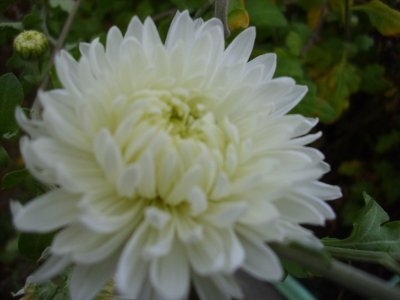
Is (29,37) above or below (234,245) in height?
above

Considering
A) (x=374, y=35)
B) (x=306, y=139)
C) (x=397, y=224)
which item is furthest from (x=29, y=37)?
(x=374, y=35)

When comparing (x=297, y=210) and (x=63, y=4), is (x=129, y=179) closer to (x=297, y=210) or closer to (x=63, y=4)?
(x=297, y=210)

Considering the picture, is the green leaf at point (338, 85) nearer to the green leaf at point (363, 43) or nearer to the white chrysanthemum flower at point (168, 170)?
the green leaf at point (363, 43)

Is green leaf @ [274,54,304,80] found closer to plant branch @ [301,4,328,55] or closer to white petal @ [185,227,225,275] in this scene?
plant branch @ [301,4,328,55]

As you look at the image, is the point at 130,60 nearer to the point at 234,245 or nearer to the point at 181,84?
the point at 181,84

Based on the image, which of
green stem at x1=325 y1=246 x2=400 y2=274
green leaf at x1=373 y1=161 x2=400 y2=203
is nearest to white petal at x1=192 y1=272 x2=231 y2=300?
green stem at x1=325 y1=246 x2=400 y2=274
